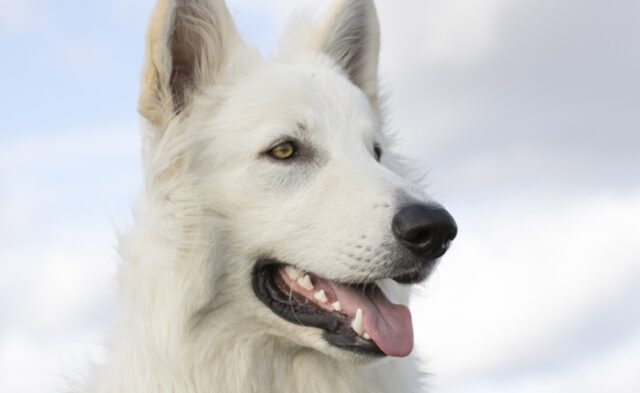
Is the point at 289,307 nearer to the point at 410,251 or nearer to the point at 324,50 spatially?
the point at 410,251

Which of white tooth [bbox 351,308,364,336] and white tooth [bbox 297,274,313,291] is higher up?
white tooth [bbox 297,274,313,291]

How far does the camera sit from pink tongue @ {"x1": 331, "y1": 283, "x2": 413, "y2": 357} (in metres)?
5.78

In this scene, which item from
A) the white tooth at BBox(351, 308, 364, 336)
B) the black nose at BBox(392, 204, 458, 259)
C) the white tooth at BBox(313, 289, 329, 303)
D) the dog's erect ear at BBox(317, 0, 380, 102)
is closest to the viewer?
the black nose at BBox(392, 204, 458, 259)

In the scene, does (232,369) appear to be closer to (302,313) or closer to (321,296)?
(302,313)

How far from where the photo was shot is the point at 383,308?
602 centimetres

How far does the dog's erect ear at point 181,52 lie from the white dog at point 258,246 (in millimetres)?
13

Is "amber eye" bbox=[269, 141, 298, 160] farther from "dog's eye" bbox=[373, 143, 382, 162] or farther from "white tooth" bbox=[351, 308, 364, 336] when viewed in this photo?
"white tooth" bbox=[351, 308, 364, 336]

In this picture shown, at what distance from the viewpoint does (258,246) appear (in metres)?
6.02

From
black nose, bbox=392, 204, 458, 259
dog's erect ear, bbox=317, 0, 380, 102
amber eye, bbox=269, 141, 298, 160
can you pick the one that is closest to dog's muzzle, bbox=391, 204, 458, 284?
black nose, bbox=392, 204, 458, 259

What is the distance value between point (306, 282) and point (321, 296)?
0.43 feet

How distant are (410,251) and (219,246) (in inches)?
47.0

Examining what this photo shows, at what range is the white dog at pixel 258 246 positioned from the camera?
5793 mm

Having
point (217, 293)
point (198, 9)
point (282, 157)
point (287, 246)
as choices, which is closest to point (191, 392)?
point (217, 293)

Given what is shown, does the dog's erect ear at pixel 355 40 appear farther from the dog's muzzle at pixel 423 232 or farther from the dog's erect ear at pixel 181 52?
the dog's muzzle at pixel 423 232
